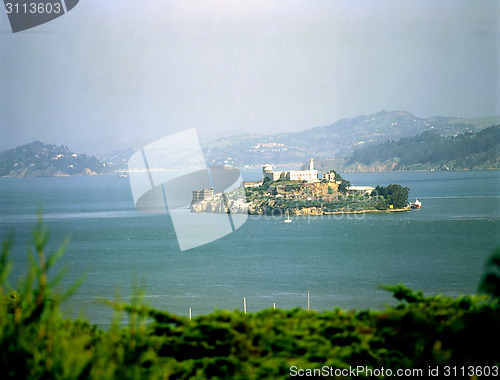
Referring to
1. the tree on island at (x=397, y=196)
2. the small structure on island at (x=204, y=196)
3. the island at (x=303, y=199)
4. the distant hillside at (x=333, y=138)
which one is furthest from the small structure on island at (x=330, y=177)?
the distant hillside at (x=333, y=138)

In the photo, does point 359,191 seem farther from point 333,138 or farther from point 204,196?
point 333,138

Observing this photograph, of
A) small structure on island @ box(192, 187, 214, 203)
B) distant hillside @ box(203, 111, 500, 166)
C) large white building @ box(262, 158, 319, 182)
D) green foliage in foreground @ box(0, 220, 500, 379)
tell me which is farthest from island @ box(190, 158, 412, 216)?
distant hillside @ box(203, 111, 500, 166)

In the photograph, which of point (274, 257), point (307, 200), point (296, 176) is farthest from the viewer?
point (296, 176)

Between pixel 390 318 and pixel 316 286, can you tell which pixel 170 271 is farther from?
pixel 390 318

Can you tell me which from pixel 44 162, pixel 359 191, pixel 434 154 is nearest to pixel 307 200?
pixel 359 191

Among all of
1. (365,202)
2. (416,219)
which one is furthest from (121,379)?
(365,202)

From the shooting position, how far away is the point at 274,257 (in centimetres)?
1462

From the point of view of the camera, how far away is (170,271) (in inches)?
518

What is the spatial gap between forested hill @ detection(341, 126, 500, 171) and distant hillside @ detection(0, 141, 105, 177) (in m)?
22.2

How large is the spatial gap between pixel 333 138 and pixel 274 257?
70.1 meters

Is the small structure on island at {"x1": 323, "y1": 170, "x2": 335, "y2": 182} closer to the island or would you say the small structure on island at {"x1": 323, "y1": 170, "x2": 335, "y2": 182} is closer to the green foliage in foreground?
the island

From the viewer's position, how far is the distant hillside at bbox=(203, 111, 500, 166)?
63281 millimetres

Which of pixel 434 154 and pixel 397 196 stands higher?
pixel 434 154

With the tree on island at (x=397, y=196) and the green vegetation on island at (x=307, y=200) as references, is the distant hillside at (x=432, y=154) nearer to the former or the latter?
the green vegetation on island at (x=307, y=200)
